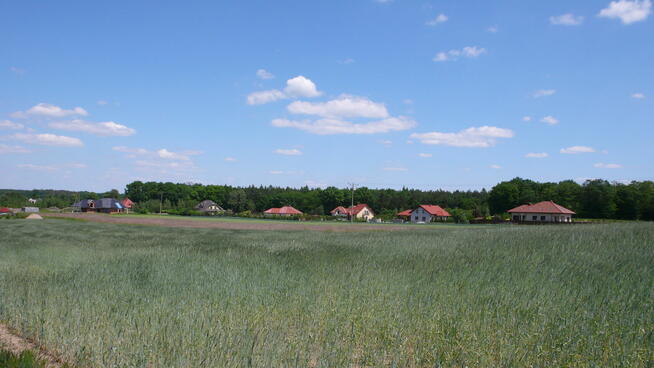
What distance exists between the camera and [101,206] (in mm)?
135375

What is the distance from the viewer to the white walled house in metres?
113

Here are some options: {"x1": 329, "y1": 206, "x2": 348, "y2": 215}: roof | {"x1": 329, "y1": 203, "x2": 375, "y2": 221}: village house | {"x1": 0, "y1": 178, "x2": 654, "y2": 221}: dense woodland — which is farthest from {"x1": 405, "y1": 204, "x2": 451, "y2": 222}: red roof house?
{"x1": 329, "y1": 206, "x2": 348, "y2": 215}: roof

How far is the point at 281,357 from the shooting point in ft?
16.8

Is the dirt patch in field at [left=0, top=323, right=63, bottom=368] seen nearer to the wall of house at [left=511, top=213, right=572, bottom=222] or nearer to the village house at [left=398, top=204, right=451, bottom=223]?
the wall of house at [left=511, top=213, right=572, bottom=222]

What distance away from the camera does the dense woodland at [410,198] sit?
89.3 m

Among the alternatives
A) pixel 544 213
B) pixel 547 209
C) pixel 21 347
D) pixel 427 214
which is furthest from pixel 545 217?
pixel 21 347

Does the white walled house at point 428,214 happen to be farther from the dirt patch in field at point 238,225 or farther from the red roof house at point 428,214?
the dirt patch in field at point 238,225

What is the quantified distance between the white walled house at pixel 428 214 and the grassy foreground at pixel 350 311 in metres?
103

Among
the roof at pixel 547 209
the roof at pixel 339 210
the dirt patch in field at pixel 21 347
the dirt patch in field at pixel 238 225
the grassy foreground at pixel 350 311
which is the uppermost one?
the roof at pixel 547 209

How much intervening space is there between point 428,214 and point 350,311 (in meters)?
111

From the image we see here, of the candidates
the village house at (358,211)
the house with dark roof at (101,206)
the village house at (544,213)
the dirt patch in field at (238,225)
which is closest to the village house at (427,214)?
the village house at (358,211)

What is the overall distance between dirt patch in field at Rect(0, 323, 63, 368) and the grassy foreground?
0.50 ft

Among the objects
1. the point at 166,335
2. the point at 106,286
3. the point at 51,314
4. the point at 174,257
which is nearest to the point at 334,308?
the point at 166,335

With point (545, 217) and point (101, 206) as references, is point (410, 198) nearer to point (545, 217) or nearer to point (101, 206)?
point (545, 217)
